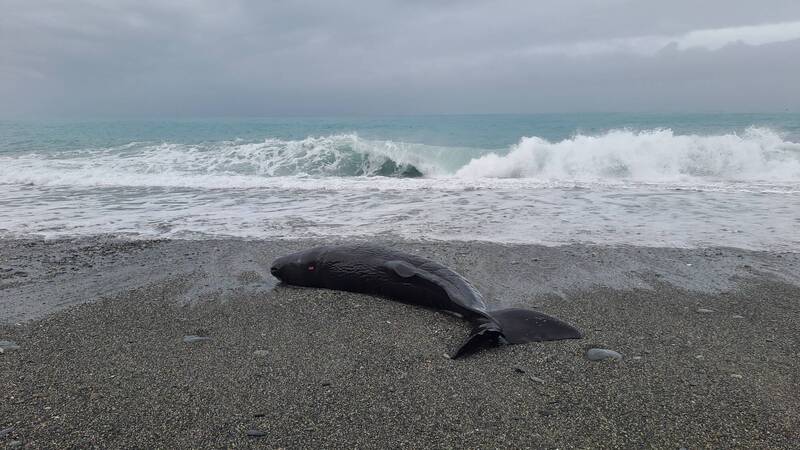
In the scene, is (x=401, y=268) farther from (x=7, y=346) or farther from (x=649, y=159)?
(x=649, y=159)

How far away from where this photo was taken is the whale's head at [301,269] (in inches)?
245

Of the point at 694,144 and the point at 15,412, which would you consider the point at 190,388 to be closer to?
the point at 15,412

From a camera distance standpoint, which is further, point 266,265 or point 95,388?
point 266,265

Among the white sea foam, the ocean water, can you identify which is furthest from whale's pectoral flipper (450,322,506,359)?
the white sea foam

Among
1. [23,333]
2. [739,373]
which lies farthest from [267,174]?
[739,373]

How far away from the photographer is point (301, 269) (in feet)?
20.7

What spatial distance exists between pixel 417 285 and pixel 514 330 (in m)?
1.20

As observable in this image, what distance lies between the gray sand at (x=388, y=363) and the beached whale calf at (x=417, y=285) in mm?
142

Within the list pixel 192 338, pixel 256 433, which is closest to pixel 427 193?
pixel 192 338

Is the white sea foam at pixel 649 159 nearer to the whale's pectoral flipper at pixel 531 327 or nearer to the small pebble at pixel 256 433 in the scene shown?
the whale's pectoral flipper at pixel 531 327

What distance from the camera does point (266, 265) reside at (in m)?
7.16

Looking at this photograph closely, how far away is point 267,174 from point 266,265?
43.5 feet

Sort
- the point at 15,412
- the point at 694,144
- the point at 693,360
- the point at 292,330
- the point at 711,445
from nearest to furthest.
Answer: the point at 711,445, the point at 15,412, the point at 693,360, the point at 292,330, the point at 694,144

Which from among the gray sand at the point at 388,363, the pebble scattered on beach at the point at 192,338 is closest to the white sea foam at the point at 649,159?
the gray sand at the point at 388,363
